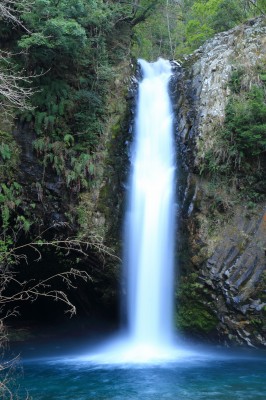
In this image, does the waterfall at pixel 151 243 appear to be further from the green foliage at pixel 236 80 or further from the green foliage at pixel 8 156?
the green foliage at pixel 8 156

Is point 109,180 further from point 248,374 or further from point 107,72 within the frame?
point 248,374

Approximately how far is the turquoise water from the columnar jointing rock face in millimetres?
1053

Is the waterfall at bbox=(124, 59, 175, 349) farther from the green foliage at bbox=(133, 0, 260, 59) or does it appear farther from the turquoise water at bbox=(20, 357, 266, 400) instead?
the green foliage at bbox=(133, 0, 260, 59)

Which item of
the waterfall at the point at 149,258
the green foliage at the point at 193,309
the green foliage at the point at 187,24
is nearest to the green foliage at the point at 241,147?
the waterfall at the point at 149,258

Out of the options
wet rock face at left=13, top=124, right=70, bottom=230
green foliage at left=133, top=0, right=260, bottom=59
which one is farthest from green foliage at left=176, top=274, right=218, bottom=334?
green foliage at left=133, top=0, right=260, bottom=59

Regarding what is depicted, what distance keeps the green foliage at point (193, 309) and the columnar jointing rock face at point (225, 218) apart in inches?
9.2

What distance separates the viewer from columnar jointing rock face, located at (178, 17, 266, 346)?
9914mm

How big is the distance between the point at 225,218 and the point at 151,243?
2.02 m

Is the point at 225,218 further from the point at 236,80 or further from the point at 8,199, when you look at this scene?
the point at 8,199

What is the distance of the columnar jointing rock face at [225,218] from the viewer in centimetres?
991

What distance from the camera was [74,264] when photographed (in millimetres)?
11727

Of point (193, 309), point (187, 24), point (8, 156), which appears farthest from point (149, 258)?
point (187, 24)

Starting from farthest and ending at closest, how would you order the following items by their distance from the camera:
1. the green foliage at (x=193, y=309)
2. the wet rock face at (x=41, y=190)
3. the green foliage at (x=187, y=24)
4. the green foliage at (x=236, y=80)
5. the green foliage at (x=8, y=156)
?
the green foliage at (x=187, y=24) < the green foliage at (x=236, y=80) < the wet rock face at (x=41, y=190) < the green foliage at (x=8, y=156) < the green foliage at (x=193, y=309)

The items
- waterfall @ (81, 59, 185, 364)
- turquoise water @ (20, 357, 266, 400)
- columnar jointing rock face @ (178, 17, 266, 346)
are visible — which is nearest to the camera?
turquoise water @ (20, 357, 266, 400)
